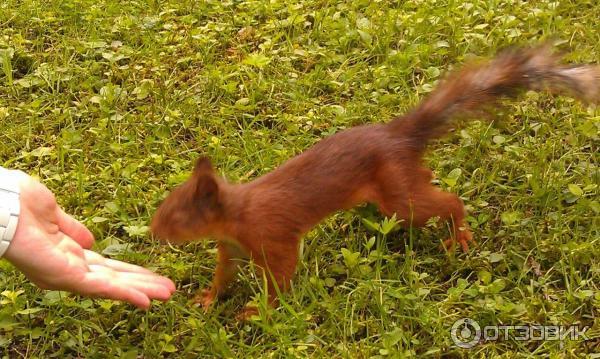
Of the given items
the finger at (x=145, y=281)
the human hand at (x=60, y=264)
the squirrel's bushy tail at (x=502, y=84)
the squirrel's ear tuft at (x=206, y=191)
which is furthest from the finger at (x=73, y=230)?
the squirrel's bushy tail at (x=502, y=84)

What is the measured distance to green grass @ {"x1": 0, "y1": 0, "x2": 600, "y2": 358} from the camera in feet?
8.65

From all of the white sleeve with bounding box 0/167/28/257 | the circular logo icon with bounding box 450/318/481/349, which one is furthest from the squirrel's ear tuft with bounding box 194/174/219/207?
the circular logo icon with bounding box 450/318/481/349

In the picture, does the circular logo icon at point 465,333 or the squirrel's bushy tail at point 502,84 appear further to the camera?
the squirrel's bushy tail at point 502,84

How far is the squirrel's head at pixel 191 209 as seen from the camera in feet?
8.55

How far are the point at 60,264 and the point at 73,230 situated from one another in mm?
300

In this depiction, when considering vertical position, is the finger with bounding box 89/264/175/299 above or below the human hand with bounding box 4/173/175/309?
below

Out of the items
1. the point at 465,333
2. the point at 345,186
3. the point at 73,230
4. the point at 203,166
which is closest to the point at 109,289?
the point at 73,230

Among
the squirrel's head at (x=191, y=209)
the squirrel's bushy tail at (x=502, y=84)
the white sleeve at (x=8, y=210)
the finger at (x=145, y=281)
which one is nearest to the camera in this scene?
the white sleeve at (x=8, y=210)

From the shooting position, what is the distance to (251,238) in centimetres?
268

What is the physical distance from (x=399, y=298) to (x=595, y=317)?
63cm

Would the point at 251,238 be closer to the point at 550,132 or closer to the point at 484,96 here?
the point at 484,96

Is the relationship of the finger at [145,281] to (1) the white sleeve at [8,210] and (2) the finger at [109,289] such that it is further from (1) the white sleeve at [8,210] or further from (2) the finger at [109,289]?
(1) the white sleeve at [8,210]

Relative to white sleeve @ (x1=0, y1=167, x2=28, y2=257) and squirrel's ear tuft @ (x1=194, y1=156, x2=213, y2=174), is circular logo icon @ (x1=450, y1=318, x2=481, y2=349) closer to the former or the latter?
squirrel's ear tuft @ (x1=194, y1=156, x2=213, y2=174)

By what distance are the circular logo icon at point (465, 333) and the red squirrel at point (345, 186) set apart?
378 mm
